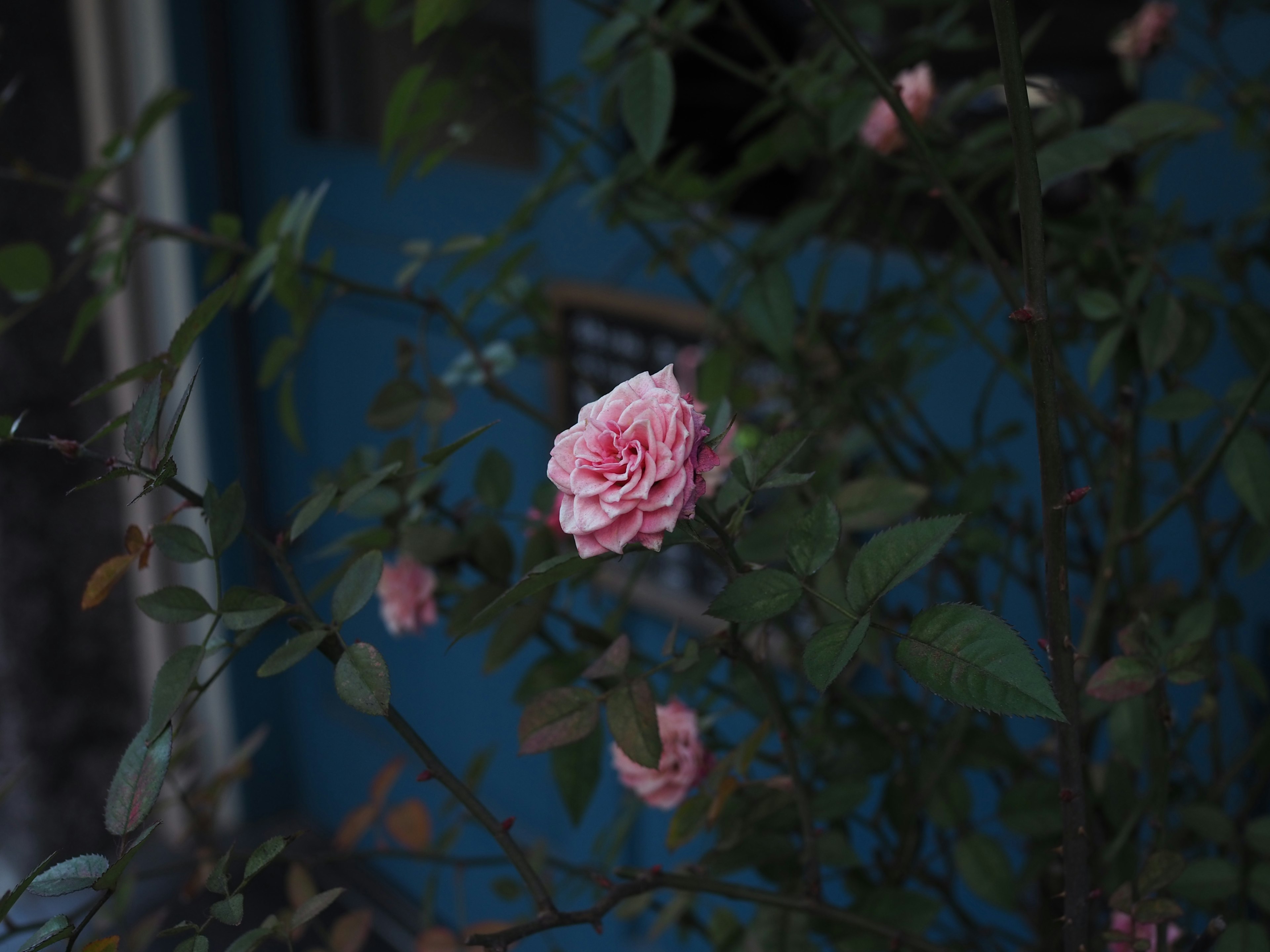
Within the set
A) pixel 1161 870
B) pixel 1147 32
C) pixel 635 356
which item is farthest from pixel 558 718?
pixel 635 356

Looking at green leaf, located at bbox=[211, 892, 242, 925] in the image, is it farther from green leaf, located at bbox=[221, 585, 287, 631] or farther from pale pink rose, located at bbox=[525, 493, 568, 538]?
pale pink rose, located at bbox=[525, 493, 568, 538]

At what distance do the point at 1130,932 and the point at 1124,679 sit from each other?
124 millimetres

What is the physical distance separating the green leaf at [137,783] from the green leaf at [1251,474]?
0.49 meters

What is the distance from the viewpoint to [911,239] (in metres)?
0.74

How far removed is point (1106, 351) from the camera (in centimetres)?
57

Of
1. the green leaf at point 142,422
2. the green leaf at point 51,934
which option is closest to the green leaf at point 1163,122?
the green leaf at point 142,422

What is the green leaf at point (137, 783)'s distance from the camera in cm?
39

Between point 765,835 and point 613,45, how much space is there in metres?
0.44

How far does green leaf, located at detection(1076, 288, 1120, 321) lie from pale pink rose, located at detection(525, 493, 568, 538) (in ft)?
0.93

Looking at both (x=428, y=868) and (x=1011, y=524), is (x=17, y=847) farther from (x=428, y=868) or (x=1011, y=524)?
(x=1011, y=524)

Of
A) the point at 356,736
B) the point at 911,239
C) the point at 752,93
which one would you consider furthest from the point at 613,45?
the point at 356,736

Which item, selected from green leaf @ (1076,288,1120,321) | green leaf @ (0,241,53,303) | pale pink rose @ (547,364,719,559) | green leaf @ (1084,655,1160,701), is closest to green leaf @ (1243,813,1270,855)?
green leaf @ (1084,655,1160,701)

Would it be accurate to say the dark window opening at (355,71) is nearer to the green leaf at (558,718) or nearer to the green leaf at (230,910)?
the green leaf at (558,718)

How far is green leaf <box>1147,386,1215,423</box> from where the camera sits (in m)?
0.57
